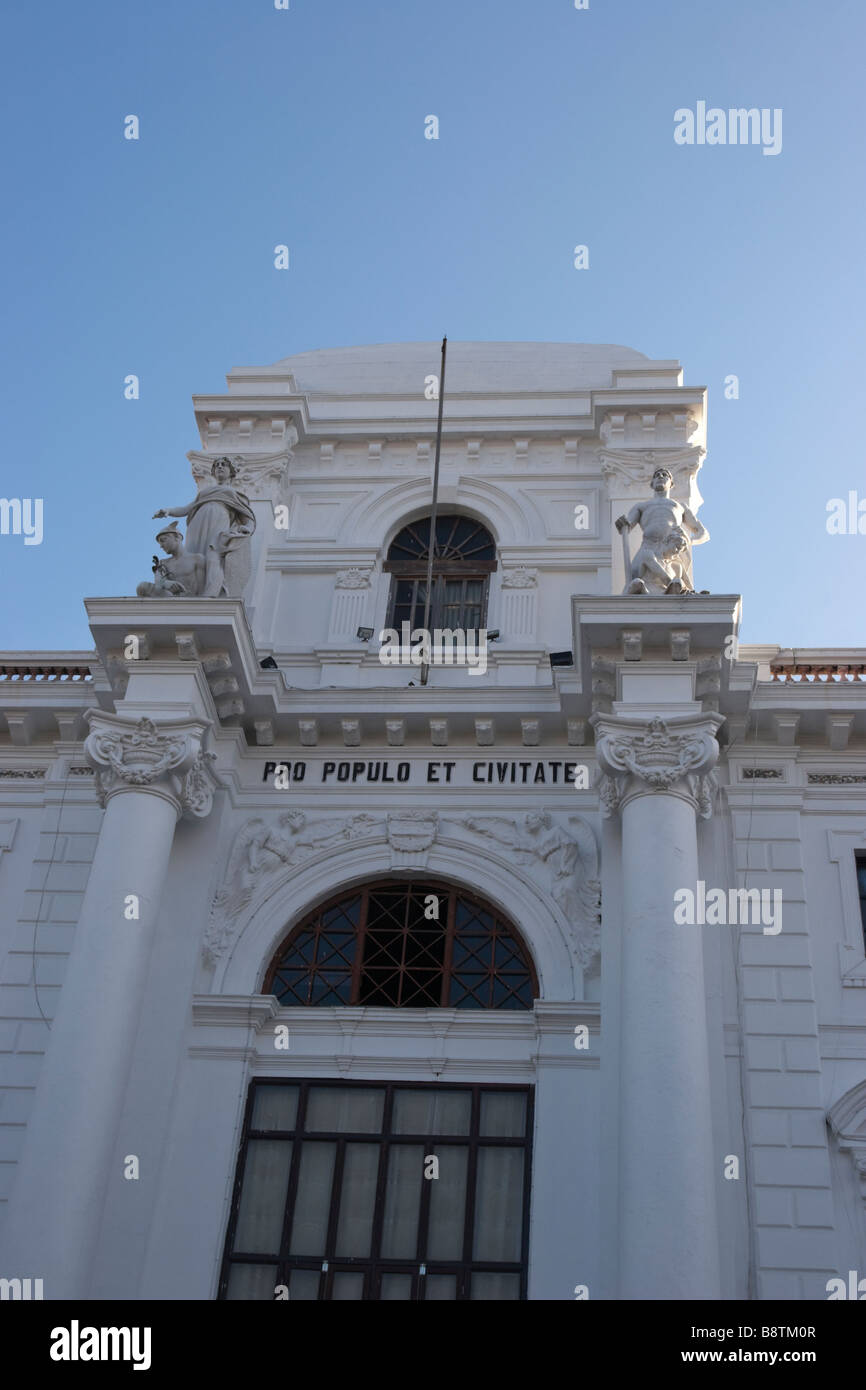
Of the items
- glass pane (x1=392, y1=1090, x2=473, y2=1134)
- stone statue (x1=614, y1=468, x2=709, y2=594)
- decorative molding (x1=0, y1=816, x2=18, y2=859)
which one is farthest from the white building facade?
stone statue (x1=614, y1=468, x2=709, y2=594)

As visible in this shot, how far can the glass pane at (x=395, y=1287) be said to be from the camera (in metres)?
15.1

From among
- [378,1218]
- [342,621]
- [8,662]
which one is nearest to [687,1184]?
[378,1218]

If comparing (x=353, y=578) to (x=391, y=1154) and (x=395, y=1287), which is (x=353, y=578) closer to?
(x=391, y=1154)

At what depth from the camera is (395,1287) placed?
49.6 ft

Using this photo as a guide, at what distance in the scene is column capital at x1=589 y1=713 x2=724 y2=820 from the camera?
16.0 meters

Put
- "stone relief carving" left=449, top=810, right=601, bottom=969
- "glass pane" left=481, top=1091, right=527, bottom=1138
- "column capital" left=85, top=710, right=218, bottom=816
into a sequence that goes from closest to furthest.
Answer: "glass pane" left=481, top=1091, right=527, bottom=1138
"column capital" left=85, top=710, right=218, bottom=816
"stone relief carving" left=449, top=810, right=601, bottom=969

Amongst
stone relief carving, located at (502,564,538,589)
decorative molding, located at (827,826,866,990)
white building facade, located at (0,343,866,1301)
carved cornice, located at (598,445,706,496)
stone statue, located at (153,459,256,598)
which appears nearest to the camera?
white building facade, located at (0,343,866,1301)

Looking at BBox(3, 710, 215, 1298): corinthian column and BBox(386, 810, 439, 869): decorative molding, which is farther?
BBox(386, 810, 439, 869): decorative molding

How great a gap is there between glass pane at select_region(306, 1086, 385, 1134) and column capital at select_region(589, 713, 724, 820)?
4.10m

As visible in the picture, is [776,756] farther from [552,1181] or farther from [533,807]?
[552,1181]

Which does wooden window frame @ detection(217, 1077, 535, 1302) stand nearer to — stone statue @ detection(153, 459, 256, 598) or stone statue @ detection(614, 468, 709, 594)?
stone statue @ detection(614, 468, 709, 594)

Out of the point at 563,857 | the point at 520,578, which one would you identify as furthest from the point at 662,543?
the point at 563,857

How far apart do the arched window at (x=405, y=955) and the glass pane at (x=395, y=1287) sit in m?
2.90
